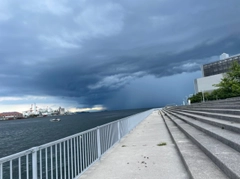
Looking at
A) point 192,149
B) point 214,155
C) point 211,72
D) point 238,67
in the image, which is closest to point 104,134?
point 192,149

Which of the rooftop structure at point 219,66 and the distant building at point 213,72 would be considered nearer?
the distant building at point 213,72

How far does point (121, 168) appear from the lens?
498 cm

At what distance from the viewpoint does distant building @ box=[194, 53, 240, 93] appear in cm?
8944

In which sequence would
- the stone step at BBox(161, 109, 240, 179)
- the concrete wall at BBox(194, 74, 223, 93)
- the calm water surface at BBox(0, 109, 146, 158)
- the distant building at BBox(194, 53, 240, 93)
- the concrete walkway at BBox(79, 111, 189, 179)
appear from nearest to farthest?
1. the stone step at BBox(161, 109, 240, 179)
2. the concrete walkway at BBox(79, 111, 189, 179)
3. the calm water surface at BBox(0, 109, 146, 158)
4. the distant building at BBox(194, 53, 240, 93)
5. the concrete wall at BBox(194, 74, 223, 93)

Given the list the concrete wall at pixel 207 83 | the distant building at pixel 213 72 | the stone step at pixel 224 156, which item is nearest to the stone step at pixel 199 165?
the stone step at pixel 224 156

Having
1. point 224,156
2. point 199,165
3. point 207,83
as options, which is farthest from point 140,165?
point 207,83

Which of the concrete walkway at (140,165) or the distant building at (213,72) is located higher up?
the distant building at (213,72)

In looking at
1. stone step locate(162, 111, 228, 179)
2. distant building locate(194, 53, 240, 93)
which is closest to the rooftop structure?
distant building locate(194, 53, 240, 93)

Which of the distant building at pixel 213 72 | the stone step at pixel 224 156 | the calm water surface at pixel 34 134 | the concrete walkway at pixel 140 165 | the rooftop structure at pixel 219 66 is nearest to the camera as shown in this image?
the stone step at pixel 224 156

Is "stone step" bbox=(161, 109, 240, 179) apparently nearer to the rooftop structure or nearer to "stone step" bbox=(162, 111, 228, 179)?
"stone step" bbox=(162, 111, 228, 179)

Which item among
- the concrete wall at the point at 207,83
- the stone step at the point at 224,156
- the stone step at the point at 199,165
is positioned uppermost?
the concrete wall at the point at 207,83

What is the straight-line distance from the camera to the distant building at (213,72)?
89.4 metres

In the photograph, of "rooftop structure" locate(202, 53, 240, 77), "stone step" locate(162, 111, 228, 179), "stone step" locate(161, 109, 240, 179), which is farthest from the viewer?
"rooftop structure" locate(202, 53, 240, 77)

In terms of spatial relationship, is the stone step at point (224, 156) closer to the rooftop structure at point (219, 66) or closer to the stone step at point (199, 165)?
the stone step at point (199, 165)
